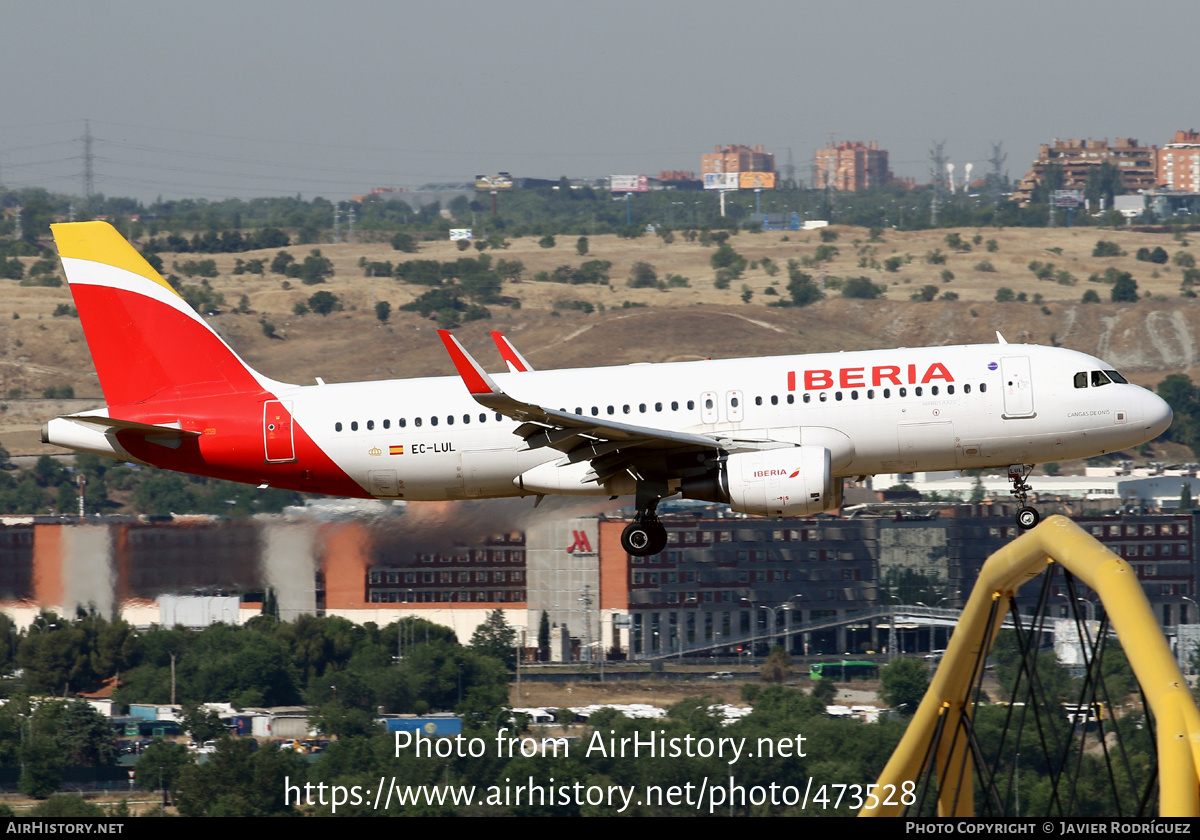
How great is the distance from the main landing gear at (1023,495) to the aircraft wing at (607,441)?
240 inches

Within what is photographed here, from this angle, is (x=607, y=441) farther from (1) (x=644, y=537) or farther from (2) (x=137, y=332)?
(2) (x=137, y=332)

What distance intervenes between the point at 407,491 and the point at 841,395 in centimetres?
1079

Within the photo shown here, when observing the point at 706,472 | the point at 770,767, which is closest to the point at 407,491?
the point at 706,472

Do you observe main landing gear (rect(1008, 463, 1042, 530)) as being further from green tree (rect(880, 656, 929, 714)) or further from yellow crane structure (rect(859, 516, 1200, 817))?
green tree (rect(880, 656, 929, 714))

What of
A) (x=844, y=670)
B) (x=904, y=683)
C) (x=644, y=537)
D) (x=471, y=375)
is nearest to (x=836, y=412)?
(x=644, y=537)

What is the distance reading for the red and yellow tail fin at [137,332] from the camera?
125 feet

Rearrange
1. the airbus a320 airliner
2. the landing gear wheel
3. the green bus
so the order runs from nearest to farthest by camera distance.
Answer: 1. the airbus a320 airliner
2. the landing gear wheel
3. the green bus

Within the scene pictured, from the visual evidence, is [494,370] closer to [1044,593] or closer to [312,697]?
[312,697]

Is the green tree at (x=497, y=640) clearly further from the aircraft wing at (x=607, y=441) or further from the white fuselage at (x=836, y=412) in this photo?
the aircraft wing at (x=607, y=441)

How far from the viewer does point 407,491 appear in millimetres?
37000

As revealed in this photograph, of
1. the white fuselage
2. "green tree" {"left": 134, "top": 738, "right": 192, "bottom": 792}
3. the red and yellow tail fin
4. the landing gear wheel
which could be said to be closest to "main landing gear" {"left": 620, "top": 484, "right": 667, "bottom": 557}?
the landing gear wheel

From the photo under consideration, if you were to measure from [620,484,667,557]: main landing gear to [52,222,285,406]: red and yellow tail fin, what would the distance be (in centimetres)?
1001

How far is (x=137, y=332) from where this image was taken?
38.8 metres

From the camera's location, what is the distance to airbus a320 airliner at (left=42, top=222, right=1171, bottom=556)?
34.8 m
